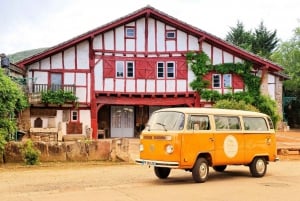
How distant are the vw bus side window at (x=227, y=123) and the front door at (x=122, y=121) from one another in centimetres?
2283

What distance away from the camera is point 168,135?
12023 mm

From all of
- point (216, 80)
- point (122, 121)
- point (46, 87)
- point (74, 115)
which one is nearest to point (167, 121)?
point (46, 87)

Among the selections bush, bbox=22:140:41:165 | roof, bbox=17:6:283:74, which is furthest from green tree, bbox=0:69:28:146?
roof, bbox=17:6:283:74

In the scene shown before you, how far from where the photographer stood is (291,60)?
50125 mm

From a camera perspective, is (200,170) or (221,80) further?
(221,80)

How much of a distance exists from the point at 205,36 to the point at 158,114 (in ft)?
70.8

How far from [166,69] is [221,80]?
4330 mm

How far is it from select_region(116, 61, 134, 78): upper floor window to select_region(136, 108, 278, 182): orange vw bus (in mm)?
19878

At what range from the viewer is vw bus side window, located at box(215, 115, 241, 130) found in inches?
522

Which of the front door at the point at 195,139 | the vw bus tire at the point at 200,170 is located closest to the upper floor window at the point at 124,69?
the front door at the point at 195,139

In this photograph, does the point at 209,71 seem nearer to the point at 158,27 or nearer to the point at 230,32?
the point at 158,27

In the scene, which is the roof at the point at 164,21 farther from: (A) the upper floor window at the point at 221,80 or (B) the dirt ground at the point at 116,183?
(B) the dirt ground at the point at 116,183

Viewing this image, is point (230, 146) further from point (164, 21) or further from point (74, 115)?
point (164, 21)

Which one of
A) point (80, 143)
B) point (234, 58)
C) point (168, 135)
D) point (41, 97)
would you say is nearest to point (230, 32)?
point (234, 58)
